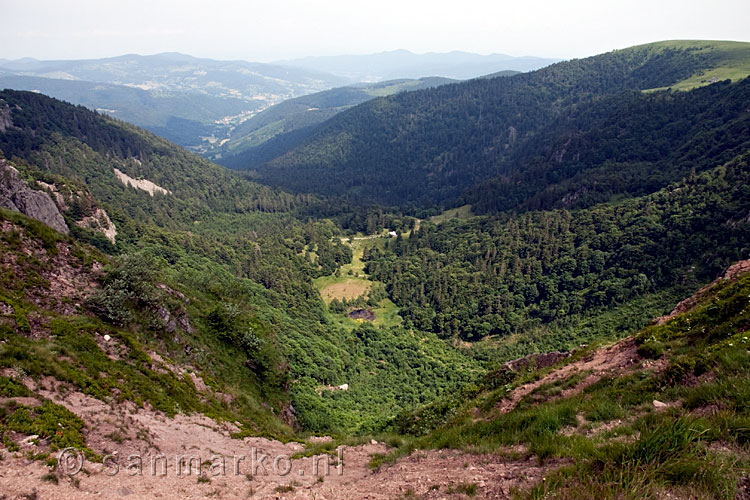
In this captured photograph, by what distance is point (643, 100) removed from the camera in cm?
19675

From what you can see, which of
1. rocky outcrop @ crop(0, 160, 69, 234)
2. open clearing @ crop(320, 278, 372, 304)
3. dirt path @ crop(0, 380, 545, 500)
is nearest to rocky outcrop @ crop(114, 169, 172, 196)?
open clearing @ crop(320, 278, 372, 304)

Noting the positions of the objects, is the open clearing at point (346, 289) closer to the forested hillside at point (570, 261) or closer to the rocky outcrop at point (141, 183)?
the forested hillside at point (570, 261)

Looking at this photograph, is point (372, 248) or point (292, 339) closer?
point (292, 339)

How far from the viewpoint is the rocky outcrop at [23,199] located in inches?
1954

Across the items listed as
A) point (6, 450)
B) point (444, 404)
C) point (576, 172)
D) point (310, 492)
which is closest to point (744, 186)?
point (576, 172)

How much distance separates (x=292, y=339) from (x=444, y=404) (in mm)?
51996

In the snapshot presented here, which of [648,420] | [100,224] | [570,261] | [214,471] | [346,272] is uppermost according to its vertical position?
[648,420]

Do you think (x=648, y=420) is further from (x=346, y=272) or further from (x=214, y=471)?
(x=346, y=272)

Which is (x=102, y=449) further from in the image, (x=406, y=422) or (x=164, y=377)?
(x=406, y=422)

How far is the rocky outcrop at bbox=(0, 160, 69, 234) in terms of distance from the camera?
49625 millimetres

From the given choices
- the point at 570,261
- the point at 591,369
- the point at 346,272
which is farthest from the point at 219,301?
the point at 570,261

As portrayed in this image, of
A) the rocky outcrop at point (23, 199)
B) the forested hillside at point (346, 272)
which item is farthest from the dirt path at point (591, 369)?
the rocky outcrop at point (23, 199)

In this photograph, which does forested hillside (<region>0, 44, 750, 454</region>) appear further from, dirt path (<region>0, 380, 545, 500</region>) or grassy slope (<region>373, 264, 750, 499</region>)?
grassy slope (<region>373, 264, 750, 499</region>)

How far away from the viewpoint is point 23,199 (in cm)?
5078
